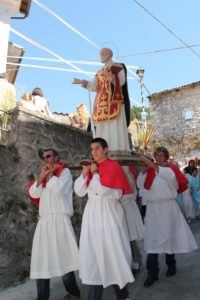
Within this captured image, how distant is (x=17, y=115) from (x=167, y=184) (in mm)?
2531

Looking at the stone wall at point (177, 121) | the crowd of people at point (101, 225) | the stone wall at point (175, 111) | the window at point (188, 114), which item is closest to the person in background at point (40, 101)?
the crowd of people at point (101, 225)

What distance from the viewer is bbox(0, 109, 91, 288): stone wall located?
5.73 meters

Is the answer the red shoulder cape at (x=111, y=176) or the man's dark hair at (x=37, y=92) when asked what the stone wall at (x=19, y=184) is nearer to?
the red shoulder cape at (x=111, y=176)

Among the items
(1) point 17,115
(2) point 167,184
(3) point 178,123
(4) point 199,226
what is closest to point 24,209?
(1) point 17,115

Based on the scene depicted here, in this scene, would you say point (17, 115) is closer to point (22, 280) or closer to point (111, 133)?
point (111, 133)

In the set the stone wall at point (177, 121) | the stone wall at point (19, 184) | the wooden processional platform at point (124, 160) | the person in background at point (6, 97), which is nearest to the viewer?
the wooden processional platform at point (124, 160)

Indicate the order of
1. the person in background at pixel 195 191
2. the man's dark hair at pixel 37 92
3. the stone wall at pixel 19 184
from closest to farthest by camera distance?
the stone wall at pixel 19 184 < the man's dark hair at pixel 37 92 < the person in background at pixel 195 191

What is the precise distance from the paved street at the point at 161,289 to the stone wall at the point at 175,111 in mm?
21905

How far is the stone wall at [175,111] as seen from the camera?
2720cm

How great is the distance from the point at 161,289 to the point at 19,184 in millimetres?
2526

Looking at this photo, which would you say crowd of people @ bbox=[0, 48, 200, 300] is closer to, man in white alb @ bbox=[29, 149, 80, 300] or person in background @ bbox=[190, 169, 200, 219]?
man in white alb @ bbox=[29, 149, 80, 300]

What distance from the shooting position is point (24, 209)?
614cm

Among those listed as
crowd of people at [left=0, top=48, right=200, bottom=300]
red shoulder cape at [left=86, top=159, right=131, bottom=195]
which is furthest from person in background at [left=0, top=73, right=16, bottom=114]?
red shoulder cape at [left=86, top=159, right=131, bottom=195]

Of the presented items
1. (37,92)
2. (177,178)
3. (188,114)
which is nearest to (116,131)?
(177,178)
